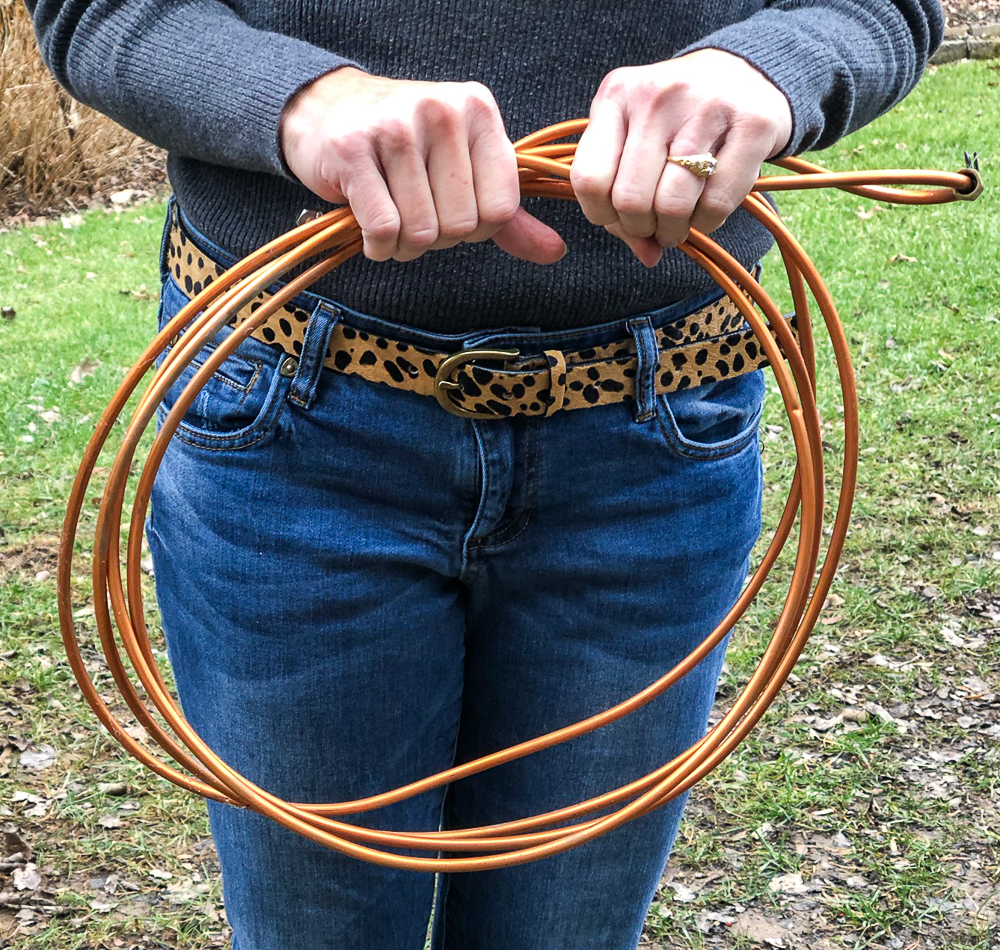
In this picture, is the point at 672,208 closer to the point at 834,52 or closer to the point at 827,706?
the point at 834,52

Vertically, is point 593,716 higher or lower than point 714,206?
lower

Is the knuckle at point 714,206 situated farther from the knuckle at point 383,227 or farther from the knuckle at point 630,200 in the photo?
the knuckle at point 383,227

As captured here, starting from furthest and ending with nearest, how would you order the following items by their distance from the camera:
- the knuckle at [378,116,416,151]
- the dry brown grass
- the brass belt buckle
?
the dry brown grass → the brass belt buckle → the knuckle at [378,116,416,151]

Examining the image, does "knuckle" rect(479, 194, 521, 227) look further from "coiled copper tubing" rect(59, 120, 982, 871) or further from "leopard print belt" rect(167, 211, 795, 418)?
"leopard print belt" rect(167, 211, 795, 418)

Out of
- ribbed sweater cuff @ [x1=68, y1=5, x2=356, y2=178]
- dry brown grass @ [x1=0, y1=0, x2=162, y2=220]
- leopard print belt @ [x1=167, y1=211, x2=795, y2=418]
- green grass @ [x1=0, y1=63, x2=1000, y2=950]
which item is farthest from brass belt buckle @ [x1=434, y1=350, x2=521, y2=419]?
dry brown grass @ [x1=0, y1=0, x2=162, y2=220]

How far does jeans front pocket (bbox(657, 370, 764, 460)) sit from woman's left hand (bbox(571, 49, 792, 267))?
282 millimetres

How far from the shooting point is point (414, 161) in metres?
0.74

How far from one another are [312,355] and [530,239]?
23 centimetres

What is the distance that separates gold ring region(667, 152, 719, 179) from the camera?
2.43 ft

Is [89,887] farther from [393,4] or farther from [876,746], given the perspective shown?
[393,4]

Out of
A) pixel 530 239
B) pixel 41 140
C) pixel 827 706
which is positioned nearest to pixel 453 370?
pixel 530 239

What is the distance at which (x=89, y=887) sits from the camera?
2.30 m

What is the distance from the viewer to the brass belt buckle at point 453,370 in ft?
3.13

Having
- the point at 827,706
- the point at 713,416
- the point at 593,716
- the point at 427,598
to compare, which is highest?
the point at 713,416
